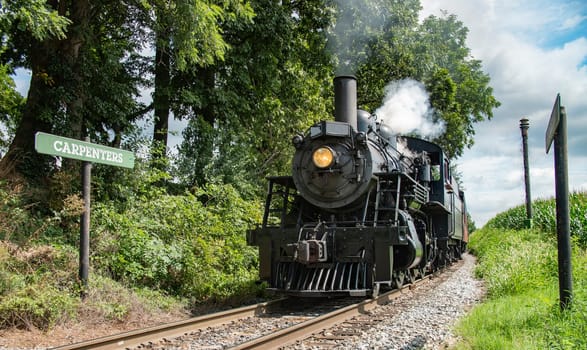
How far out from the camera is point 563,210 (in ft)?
19.0

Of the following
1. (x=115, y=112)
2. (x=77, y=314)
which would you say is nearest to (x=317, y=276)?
(x=77, y=314)

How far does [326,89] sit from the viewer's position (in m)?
20.8

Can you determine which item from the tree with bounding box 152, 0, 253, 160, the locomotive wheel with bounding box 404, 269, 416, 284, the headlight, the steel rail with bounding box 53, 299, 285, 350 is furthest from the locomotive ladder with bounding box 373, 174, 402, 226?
the tree with bounding box 152, 0, 253, 160

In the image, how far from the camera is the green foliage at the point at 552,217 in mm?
14625

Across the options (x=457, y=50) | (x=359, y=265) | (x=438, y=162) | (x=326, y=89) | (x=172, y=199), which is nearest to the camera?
(x=359, y=265)

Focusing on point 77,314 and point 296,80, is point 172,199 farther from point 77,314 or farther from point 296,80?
point 296,80

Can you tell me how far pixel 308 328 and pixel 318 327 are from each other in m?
0.25

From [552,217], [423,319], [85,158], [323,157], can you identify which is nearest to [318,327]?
[423,319]

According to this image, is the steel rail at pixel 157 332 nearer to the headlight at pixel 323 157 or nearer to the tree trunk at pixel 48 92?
the headlight at pixel 323 157

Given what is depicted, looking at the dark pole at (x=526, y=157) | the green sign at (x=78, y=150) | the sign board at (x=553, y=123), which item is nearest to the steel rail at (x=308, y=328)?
the green sign at (x=78, y=150)

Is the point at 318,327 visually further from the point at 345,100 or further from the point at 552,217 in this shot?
the point at 552,217

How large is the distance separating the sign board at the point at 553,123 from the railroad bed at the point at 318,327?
243cm

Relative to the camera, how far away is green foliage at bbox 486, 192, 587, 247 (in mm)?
14625

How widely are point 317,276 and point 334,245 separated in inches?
25.9
